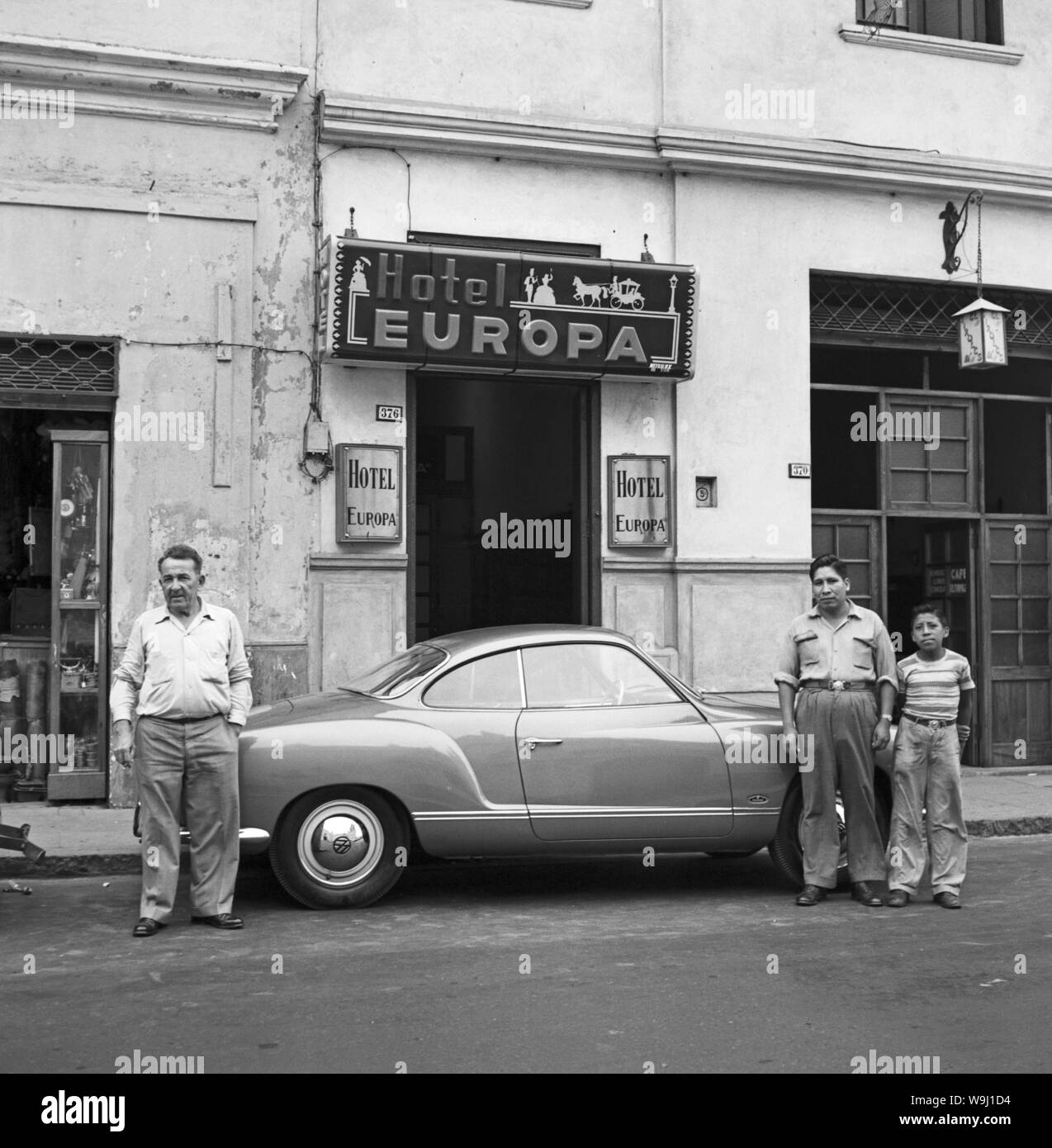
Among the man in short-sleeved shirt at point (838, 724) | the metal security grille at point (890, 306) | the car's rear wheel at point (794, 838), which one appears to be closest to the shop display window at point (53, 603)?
the car's rear wheel at point (794, 838)

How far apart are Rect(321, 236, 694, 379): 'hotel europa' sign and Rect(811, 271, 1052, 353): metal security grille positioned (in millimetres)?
1713

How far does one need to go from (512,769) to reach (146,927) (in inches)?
80.1

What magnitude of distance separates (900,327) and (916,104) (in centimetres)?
207

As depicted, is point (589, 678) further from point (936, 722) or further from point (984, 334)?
point (984, 334)

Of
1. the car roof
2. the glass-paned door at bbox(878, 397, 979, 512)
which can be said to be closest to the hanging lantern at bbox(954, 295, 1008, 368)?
the glass-paned door at bbox(878, 397, 979, 512)

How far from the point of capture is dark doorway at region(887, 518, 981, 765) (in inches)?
534

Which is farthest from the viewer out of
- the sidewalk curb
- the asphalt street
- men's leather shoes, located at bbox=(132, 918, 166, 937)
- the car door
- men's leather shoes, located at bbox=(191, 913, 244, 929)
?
the sidewalk curb

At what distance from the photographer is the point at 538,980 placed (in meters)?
6.03

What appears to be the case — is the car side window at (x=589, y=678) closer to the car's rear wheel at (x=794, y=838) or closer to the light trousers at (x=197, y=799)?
the car's rear wheel at (x=794, y=838)

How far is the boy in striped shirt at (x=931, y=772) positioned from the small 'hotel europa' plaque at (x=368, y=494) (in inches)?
197

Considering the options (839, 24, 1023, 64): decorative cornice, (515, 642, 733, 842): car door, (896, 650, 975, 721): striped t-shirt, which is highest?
(839, 24, 1023, 64): decorative cornice

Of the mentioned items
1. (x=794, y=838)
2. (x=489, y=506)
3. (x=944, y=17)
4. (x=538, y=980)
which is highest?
(x=944, y=17)

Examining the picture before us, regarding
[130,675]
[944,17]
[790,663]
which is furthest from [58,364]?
[944,17]

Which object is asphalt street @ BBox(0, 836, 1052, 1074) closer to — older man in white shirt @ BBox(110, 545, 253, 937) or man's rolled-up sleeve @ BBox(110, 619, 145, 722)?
older man in white shirt @ BBox(110, 545, 253, 937)
